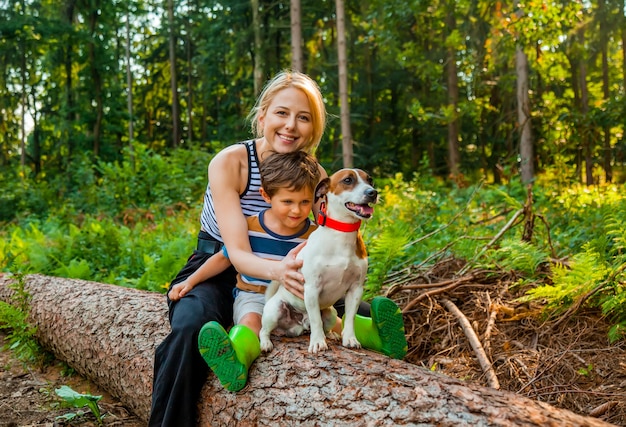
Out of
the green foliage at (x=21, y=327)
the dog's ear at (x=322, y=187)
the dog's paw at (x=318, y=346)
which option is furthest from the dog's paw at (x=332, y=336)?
the green foliage at (x=21, y=327)

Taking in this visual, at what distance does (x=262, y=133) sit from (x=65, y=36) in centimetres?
2178

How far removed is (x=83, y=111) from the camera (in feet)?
77.4

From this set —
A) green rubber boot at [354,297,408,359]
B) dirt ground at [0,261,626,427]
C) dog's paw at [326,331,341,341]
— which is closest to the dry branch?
dirt ground at [0,261,626,427]

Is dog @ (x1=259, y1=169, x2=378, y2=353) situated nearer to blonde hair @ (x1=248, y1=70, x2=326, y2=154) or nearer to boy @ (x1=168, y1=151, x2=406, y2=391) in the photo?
boy @ (x1=168, y1=151, x2=406, y2=391)

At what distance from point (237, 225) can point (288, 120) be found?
2.36ft

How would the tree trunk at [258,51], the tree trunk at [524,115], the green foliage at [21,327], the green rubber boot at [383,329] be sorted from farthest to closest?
the tree trunk at [258,51] < the tree trunk at [524,115] < the green foliage at [21,327] < the green rubber boot at [383,329]

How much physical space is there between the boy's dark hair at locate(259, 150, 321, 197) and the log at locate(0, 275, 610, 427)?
0.88 metres

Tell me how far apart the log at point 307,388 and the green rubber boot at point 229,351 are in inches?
4.0

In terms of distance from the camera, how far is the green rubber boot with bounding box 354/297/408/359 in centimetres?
293

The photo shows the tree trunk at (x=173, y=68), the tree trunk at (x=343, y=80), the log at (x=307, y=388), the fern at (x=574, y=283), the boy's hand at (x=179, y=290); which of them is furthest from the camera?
the tree trunk at (x=173, y=68)

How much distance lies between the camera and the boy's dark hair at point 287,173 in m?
3.12

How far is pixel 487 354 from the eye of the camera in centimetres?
391

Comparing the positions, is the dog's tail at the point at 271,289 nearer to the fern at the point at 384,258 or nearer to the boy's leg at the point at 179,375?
the boy's leg at the point at 179,375

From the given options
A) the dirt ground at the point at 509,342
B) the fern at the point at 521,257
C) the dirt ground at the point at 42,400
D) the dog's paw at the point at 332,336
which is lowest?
the dirt ground at the point at 42,400
